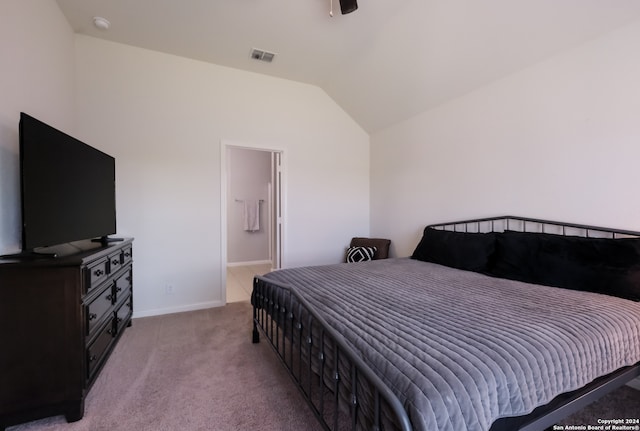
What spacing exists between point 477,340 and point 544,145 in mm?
1954

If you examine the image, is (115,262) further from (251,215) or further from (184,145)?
(251,215)

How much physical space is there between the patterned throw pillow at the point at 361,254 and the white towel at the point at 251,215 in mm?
2827

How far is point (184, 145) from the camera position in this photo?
10.7 feet

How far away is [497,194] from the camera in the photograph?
263 centimetres

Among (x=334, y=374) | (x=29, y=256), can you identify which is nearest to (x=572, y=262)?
Answer: (x=334, y=374)

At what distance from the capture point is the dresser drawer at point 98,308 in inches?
67.8

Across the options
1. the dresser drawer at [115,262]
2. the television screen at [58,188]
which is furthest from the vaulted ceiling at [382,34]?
the dresser drawer at [115,262]

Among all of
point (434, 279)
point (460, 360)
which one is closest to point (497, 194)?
point (434, 279)

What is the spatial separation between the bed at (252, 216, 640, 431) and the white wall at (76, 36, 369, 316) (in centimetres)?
141

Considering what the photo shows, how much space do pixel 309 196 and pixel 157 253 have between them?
1996 millimetres

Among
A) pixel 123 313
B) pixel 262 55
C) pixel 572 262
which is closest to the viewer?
pixel 572 262

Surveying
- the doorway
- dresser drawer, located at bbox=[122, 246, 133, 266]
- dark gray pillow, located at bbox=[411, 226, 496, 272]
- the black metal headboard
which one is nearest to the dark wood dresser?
dresser drawer, located at bbox=[122, 246, 133, 266]

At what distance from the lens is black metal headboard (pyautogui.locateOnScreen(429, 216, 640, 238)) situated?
194 cm

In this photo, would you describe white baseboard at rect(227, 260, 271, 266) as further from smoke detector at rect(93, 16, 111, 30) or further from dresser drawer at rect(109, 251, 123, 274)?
smoke detector at rect(93, 16, 111, 30)
